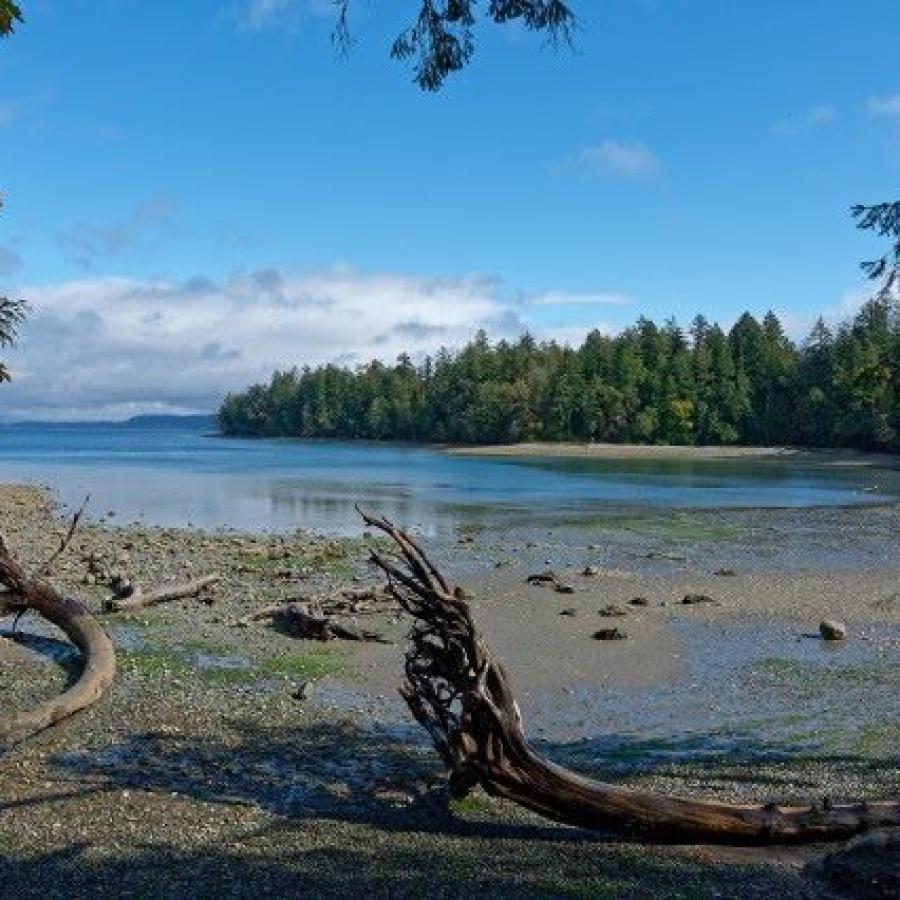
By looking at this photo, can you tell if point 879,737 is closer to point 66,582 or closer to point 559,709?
point 559,709

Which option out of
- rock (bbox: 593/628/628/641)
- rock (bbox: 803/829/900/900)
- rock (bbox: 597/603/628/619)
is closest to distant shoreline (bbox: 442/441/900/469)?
rock (bbox: 597/603/628/619)

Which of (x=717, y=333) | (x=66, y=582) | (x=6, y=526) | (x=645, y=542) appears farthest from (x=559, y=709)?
(x=717, y=333)

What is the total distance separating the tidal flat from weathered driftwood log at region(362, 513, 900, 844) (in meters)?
0.21

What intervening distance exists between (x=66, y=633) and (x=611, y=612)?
1086cm

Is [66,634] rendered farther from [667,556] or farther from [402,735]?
[667,556]

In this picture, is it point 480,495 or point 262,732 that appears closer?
point 262,732

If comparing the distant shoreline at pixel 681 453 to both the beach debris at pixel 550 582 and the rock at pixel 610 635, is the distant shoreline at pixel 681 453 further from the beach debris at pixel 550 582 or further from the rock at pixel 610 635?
the rock at pixel 610 635

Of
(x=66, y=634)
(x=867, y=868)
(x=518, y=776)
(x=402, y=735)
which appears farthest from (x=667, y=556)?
(x=867, y=868)

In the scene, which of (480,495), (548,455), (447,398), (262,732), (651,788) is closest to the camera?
(651,788)

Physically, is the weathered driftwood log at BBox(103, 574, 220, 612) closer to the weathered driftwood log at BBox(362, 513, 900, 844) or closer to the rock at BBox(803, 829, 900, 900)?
the weathered driftwood log at BBox(362, 513, 900, 844)

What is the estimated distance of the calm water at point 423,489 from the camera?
159 ft

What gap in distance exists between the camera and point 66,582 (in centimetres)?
2405

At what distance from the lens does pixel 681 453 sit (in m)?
129

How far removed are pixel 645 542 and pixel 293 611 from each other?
65.9 feet
